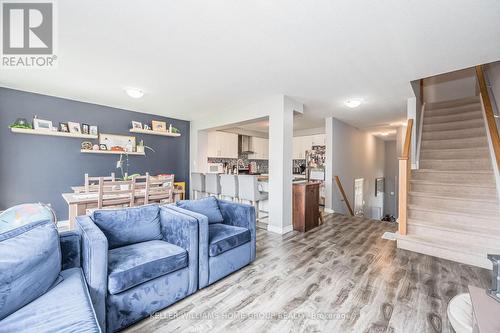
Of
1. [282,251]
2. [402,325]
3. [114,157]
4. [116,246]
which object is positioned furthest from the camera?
[114,157]

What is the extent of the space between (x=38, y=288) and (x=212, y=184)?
371 cm

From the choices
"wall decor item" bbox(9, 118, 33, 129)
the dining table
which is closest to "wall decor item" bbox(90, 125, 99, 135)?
"wall decor item" bbox(9, 118, 33, 129)

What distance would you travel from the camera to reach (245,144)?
23.9ft

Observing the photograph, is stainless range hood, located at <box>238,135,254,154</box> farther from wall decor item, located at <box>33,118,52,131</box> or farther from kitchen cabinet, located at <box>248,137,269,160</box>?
wall decor item, located at <box>33,118,52,131</box>

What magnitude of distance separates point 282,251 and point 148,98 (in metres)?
3.62

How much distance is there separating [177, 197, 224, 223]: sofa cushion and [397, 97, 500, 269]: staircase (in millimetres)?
2660

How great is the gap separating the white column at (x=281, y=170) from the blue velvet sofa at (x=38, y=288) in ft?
9.44

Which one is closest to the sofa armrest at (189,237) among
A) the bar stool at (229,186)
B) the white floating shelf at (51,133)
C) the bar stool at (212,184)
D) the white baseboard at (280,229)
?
the white baseboard at (280,229)

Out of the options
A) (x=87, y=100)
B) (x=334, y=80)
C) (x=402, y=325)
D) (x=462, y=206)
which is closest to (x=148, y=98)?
(x=87, y=100)

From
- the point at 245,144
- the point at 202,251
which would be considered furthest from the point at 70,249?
the point at 245,144

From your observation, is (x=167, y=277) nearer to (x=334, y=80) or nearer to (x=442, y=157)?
(x=334, y=80)

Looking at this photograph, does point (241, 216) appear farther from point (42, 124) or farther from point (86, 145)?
point (42, 124)

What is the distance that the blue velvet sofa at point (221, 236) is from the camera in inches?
79.5

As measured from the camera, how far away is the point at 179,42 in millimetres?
2205
